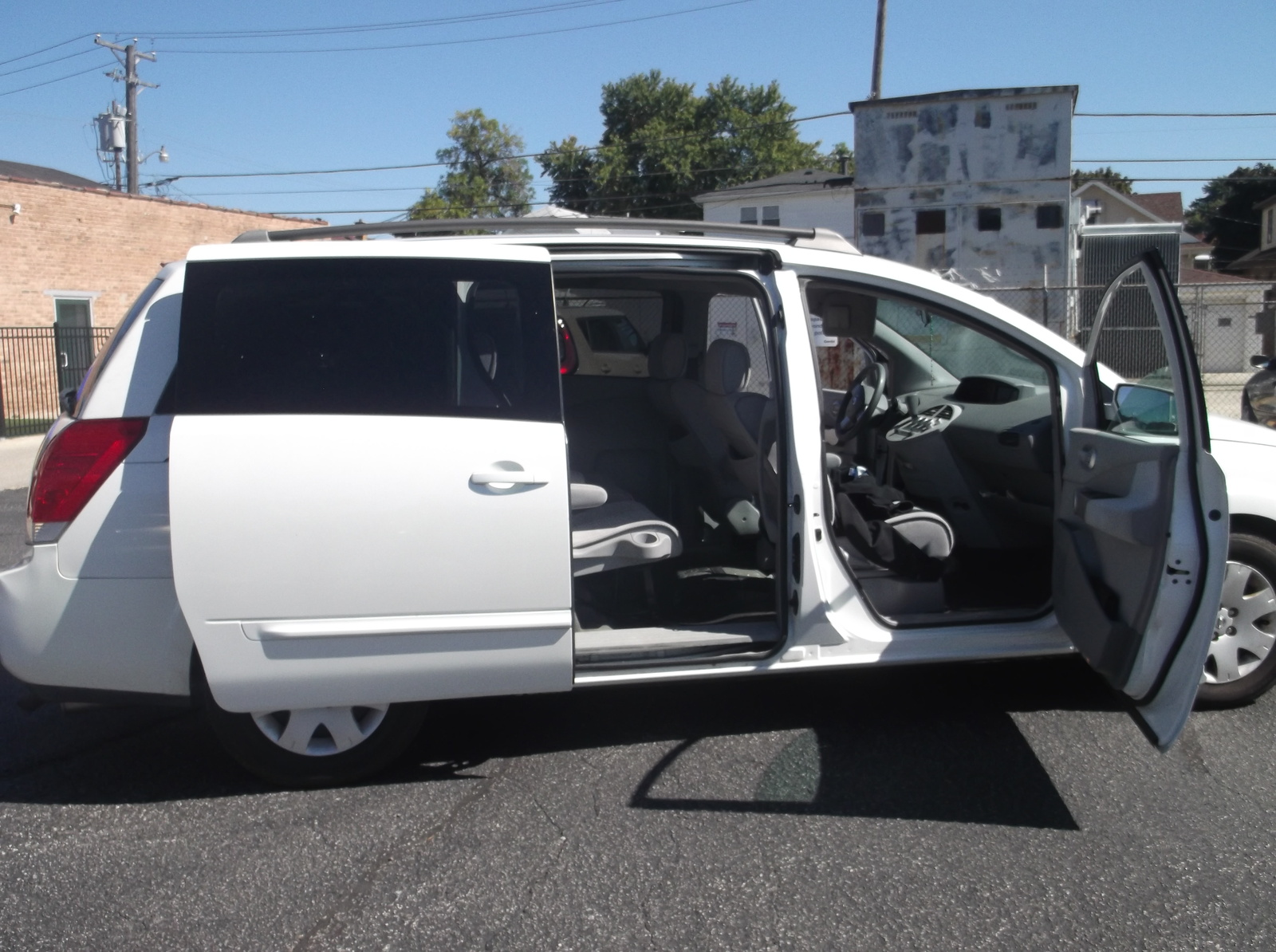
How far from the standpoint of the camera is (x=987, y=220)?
66.2ft

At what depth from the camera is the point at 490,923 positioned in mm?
2949

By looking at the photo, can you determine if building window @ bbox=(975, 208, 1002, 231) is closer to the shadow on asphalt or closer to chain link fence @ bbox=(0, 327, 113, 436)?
chain link fence @ bbox=(0, 327, 113, 436)

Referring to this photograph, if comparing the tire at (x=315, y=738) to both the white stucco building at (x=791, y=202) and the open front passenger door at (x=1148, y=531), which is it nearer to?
the open front passenger door at (x=1148, y=531)

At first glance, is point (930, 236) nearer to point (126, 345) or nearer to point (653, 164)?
point (126, 345)

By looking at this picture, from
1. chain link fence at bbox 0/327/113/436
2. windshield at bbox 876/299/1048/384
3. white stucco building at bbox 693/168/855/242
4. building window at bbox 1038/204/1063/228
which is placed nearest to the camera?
windshield at bbox 876/299/1048/384

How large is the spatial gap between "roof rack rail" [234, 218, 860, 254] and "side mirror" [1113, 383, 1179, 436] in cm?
114

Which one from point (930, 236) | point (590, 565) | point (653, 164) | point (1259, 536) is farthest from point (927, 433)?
point (653, 164)

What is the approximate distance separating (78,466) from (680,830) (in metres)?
2.21

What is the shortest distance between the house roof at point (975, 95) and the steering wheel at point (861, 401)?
16.2 metres

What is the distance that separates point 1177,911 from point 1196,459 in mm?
1294

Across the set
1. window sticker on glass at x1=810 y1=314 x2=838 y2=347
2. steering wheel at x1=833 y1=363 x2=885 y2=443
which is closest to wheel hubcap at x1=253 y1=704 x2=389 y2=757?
window sticker on glass at x1=810 y1=314 x2=838 y2=347

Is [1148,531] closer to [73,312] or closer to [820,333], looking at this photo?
[820,333]

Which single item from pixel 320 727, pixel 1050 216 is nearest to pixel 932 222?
pixel 1050 216

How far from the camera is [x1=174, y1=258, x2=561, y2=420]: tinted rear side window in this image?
3.49m
